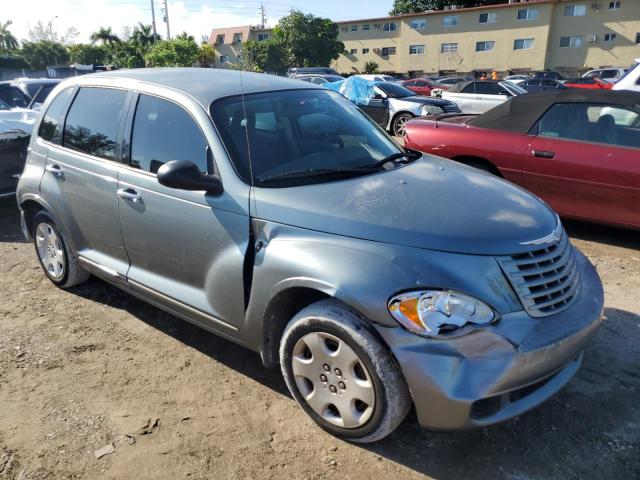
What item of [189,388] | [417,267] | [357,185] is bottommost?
[189,388]

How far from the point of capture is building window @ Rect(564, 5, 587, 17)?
4562 cm

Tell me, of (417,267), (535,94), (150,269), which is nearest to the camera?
(417,267)

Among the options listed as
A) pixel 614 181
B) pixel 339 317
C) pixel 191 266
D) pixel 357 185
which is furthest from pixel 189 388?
pixel 614 181

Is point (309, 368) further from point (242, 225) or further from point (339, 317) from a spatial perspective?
point (242, 225)

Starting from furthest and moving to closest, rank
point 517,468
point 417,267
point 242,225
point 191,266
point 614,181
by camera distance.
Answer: point 614,181 < point 191,266 < point 242,225 < point 517,468 < point 417,267

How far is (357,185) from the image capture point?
288 centimetres

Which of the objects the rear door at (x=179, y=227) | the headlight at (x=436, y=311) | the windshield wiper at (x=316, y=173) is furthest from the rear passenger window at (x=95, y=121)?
the headlight at (x=436, y=311)

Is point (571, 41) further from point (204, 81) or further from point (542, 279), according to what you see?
point (542, 279)

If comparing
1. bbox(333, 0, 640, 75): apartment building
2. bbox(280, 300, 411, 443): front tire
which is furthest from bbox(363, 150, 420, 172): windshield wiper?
bbox(333, 0, 640, 75): apartment building

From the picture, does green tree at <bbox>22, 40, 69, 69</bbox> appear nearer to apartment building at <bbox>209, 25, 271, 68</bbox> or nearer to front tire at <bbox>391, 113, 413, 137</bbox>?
Result: apartment building at <bbox>209, 25, 271, 68</bbox>

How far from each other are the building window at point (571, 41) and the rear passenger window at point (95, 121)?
5203 cm

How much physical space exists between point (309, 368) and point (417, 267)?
2.54ft

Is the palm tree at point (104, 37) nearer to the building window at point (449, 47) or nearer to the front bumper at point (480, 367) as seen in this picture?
the building window at point (449, 47)

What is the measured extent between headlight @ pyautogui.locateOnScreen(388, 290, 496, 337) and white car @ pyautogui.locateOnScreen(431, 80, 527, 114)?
1312cm
